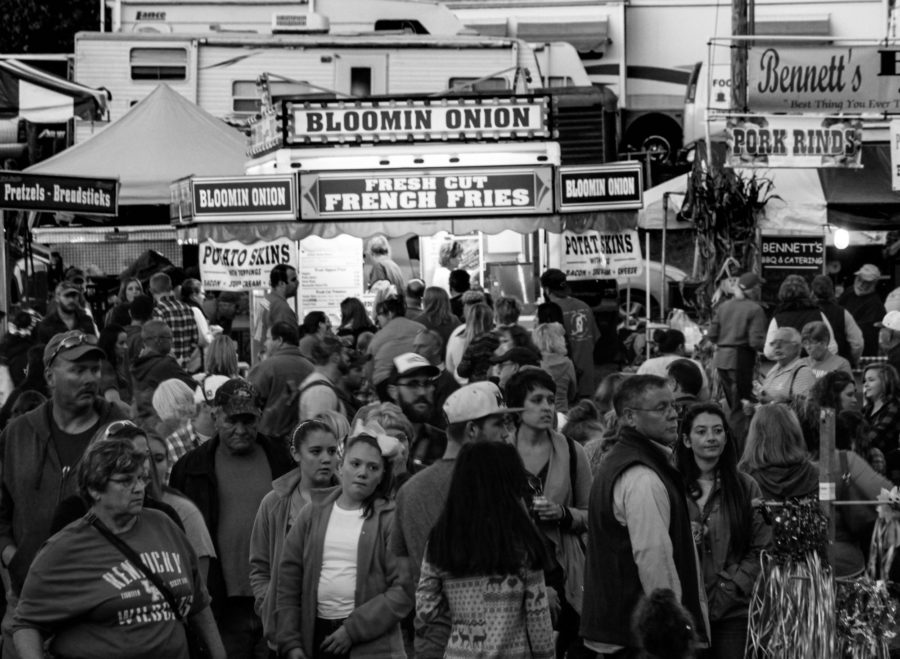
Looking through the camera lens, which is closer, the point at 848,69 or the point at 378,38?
the point at 848,69

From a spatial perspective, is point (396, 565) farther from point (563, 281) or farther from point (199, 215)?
point (199, 215)

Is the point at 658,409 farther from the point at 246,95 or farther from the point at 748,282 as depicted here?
the point at 246,95

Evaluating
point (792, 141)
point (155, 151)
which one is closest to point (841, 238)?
point (792, 141)

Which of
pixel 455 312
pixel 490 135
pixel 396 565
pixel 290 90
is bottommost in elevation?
pixel 396 565

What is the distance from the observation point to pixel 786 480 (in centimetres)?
796

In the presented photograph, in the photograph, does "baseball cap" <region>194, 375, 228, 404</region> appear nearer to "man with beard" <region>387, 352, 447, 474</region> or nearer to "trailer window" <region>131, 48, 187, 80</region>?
"man with beard" <region>387, 352, 447, 474</region>

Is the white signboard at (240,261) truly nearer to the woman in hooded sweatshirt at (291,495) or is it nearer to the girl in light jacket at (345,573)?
the woman in hooded sweatshirt at (291,495)

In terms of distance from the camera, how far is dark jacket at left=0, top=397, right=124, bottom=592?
7.47 meters

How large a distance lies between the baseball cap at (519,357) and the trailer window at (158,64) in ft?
56.3

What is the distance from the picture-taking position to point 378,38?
26.7 meters

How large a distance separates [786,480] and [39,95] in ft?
62.4

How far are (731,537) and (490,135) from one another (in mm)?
12247

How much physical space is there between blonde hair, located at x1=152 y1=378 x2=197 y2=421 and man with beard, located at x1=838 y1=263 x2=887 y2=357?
925 cm

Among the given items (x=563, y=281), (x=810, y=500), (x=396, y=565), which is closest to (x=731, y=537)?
(x=810, y=500)
